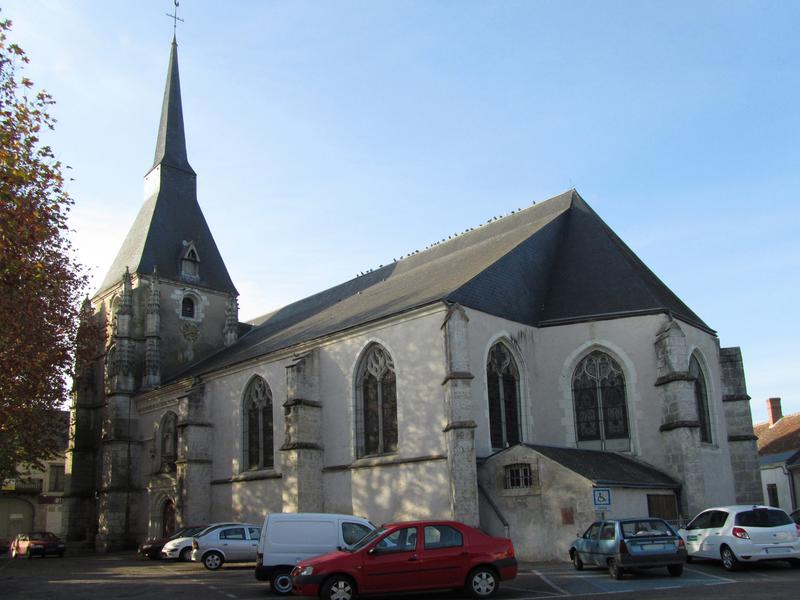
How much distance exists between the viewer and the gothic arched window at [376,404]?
72.4 ft

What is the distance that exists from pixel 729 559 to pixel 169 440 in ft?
76.7

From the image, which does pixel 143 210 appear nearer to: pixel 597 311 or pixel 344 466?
pixel 344 466

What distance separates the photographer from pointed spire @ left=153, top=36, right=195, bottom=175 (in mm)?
40094

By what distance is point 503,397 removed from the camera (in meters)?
21.5

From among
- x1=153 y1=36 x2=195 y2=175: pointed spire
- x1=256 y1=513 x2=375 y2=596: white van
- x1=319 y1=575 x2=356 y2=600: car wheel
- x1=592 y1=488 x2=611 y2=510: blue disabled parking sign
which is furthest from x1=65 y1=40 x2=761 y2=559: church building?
x1=153 y1=36 x2=195 y2=175: pointed spire

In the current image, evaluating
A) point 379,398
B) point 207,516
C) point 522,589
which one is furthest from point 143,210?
point 522,589

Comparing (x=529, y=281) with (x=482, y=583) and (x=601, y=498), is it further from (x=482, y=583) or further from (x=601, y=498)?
(x=482, y=583)

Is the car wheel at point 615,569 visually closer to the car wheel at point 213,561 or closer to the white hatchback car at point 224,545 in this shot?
the white hatchback car at point 224,545

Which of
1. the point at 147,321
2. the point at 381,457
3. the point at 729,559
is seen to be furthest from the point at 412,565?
the point at 147,321

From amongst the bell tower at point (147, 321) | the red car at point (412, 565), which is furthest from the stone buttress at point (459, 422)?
the bell tower at point (147, 321)

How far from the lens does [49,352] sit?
22.2m

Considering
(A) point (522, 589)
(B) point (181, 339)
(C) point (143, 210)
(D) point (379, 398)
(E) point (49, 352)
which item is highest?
(C) point (143, 210)

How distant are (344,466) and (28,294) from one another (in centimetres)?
1019

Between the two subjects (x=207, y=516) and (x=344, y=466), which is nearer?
(x=344, y=466)
